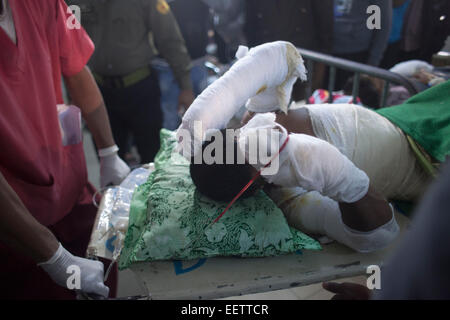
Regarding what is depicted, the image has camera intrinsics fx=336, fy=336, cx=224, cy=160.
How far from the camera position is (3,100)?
89 centimetres

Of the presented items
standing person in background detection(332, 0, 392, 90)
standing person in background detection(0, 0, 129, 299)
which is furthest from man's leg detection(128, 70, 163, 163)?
standing person in background detection(332, 0, 392, 90)

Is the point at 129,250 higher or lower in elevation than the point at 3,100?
lower

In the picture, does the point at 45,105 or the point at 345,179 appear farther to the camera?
the point at 45,105

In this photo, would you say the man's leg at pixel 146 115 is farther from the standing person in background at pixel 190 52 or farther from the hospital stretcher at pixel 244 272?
the hospital stretcher at pixel 244 272

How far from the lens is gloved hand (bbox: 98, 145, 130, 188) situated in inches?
54.8

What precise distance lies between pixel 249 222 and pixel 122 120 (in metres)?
1.50

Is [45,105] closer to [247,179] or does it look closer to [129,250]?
[129,250]

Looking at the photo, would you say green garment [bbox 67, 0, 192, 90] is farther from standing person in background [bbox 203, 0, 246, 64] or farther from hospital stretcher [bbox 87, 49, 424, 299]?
hospital stretcher [bbox 87, 49, 424, 299]

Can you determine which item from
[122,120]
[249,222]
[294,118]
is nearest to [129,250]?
[249,222]

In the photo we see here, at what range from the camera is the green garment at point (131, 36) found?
1835mm

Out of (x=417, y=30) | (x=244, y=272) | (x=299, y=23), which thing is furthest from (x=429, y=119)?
(x=299, y=23)

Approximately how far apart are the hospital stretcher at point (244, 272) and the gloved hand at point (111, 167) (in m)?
0.49

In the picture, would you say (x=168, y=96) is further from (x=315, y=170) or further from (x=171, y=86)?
(x=315, y=170)

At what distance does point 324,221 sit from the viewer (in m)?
0.99
